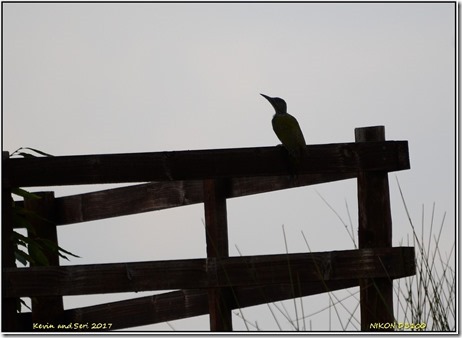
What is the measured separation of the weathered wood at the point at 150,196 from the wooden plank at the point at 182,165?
816 mm

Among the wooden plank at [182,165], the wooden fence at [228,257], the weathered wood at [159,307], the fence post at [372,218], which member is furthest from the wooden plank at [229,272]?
the weathered wood at [159,307]

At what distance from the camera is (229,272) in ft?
18.5

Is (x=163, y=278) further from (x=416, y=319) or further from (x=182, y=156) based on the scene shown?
(x=416, y=319)

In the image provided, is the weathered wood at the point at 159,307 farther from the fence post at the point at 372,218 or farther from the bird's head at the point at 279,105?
the bird's head at the point at 279,105

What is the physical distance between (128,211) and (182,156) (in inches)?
88.6

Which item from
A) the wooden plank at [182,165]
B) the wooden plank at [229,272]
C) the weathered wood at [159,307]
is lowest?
the weathered wood at [159,307]

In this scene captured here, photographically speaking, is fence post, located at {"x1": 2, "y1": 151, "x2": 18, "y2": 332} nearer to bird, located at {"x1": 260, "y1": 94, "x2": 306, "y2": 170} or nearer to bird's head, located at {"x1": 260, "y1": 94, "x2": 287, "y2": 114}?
bird, located at {"x1": 260, "y1": 94, "x2": 306, "y2": 170}

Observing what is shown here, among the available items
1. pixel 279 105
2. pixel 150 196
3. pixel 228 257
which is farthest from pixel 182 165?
pixel 279 105

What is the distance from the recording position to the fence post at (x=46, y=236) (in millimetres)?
7652

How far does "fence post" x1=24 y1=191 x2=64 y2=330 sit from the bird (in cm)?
185

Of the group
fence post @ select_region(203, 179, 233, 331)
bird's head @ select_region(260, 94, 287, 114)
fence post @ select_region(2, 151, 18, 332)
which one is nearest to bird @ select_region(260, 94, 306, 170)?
bird's head @ select_region(260, 94, 287, 114)

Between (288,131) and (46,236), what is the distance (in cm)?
249

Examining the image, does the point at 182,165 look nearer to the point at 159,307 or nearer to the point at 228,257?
the point at 228,257

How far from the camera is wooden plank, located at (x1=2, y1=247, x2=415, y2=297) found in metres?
5.64
